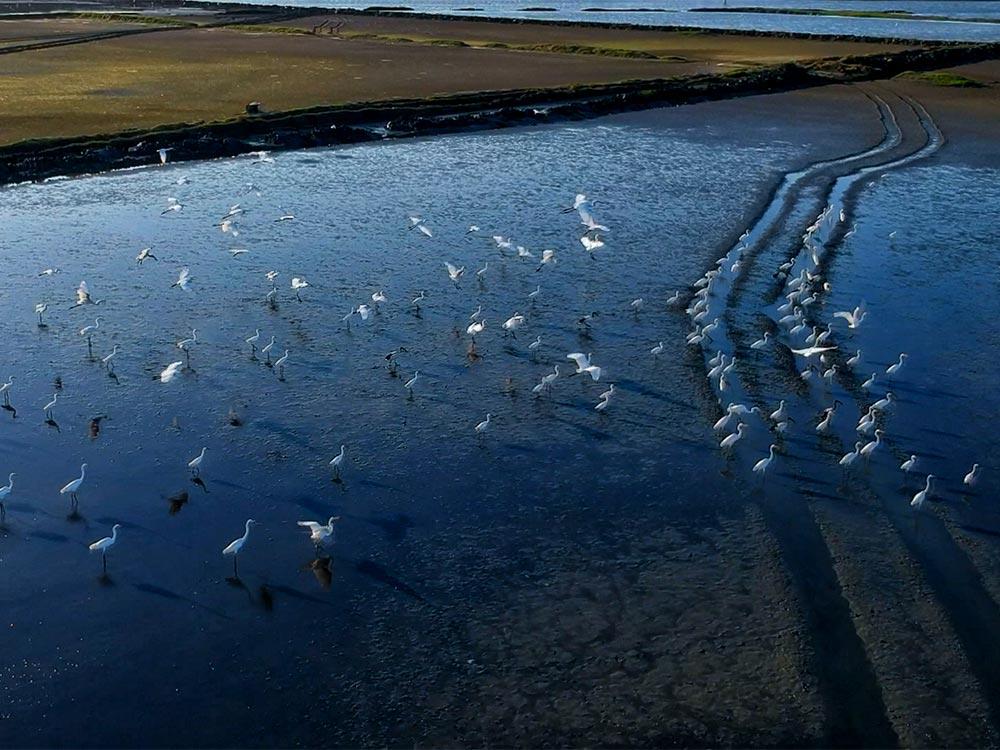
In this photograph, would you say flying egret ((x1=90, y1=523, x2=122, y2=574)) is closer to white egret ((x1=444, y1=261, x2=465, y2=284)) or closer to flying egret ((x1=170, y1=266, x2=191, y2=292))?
flying egret ((x1=170, y1=266, x2=191, y2=292))

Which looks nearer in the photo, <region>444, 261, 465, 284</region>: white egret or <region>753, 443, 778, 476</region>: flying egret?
<region>753, 443, 778, 476</region>: flying egret

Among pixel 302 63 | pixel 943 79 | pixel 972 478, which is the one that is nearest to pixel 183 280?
pixel 972 478

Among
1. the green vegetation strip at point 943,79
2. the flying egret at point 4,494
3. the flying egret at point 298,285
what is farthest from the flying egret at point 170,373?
the green vegetation strip at point 943,79

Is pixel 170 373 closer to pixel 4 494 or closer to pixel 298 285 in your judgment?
pixel 4 494

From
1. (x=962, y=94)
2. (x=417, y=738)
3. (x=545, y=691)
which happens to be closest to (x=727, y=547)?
(x=545, y=691)

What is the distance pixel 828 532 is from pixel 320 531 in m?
5.86

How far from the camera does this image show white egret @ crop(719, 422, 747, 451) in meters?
15.3

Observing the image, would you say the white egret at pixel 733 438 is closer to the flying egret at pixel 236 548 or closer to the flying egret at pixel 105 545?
the flying egret at pixel 236 548

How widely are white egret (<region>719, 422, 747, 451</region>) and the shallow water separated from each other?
1.00 ft

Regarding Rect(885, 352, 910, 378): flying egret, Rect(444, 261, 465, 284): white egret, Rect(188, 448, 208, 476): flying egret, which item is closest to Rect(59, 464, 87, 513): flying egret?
Rect(188, 448, 208, 476): flying egret

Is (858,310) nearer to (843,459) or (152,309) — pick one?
(843,459)

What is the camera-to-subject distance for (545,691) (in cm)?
1102

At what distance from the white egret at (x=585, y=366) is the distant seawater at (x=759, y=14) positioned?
2846 inches

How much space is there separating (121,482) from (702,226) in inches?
637
